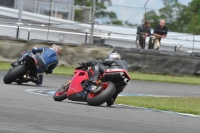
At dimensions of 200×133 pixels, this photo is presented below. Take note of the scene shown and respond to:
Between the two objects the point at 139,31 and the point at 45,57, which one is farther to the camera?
the point at 139,31

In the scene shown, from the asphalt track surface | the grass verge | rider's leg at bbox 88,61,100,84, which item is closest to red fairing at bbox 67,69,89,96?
rider's leg at bbox 88,61,100,84

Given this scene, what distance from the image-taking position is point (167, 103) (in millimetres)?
14227

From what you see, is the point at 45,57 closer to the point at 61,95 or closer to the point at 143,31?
the point at 61,95

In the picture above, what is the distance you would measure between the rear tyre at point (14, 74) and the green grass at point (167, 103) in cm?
242

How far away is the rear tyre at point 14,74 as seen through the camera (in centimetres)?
1587

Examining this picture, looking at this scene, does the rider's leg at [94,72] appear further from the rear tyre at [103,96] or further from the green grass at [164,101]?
the green grass at [164,101]

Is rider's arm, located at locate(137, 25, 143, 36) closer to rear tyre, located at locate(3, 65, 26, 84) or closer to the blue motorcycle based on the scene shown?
the blue motorcycle

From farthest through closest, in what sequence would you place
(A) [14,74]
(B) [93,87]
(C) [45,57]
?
(C) [45,57], (A) [14,74], (B) [93,87]

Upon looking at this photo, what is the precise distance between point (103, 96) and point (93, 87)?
305 mm

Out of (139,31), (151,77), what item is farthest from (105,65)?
(139,31)

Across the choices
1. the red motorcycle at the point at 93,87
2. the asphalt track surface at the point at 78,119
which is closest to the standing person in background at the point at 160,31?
the asphalt track surface at the point at 78,119

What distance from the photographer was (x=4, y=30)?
25484mm

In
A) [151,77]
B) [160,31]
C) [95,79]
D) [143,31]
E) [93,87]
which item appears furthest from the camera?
[143,31]

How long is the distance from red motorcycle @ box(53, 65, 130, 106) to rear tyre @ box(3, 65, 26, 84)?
3.53m
